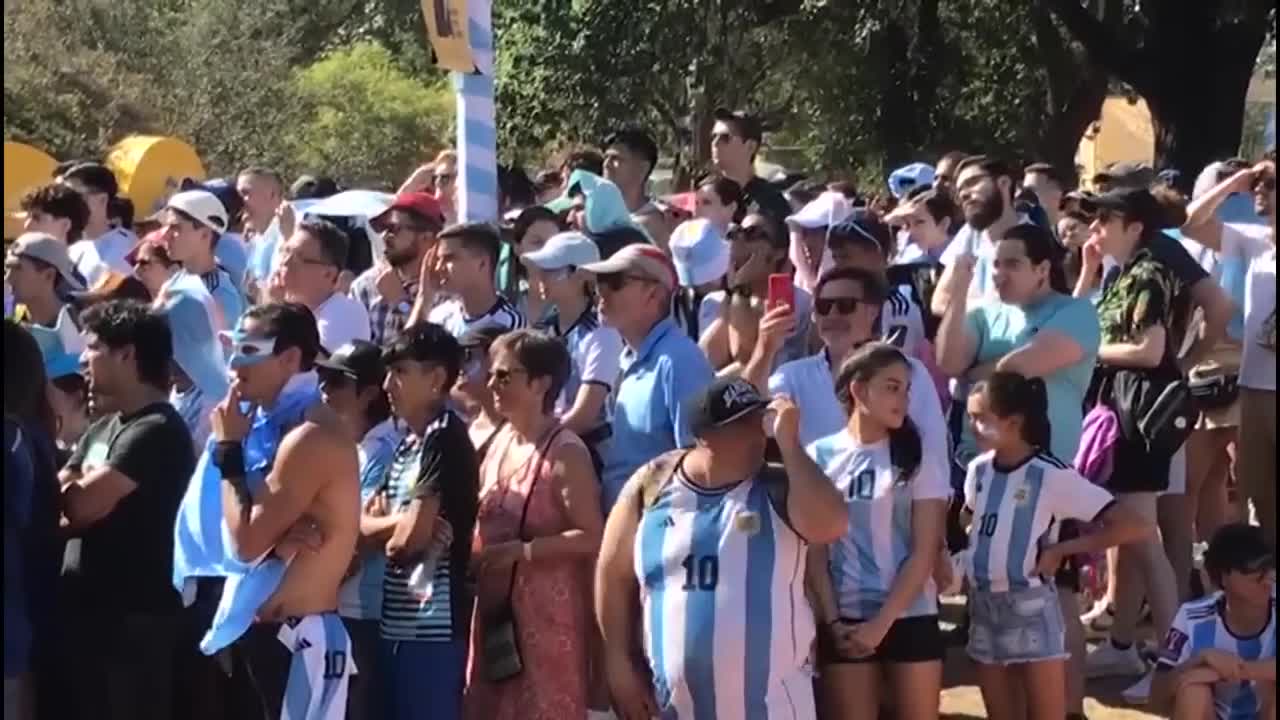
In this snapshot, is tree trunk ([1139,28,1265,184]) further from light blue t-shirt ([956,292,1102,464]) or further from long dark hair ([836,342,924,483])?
long dark hair ([836,342,924,483])

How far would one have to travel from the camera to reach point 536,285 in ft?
22.4

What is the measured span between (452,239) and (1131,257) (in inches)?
96.4

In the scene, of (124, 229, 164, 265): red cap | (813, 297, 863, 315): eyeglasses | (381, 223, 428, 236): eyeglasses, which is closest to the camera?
(813, 297, 863, 315): eyeglasses

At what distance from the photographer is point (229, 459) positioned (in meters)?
4.55

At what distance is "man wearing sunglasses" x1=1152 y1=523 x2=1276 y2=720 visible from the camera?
4918 millimetres

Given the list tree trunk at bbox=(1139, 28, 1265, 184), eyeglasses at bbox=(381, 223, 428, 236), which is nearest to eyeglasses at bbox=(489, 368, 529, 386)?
eyeglasses at bbox=(381, 223, 428, 236)

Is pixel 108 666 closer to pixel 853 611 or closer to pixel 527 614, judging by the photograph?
pixel 527 614

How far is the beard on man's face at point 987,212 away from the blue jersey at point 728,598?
325 centimetres

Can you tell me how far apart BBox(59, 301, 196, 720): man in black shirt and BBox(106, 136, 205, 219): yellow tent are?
42.0 ft

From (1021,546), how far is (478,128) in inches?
148

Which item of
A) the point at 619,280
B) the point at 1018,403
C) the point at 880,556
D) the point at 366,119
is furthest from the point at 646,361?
the point at 366,119

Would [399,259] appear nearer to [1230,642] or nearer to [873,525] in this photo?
[873,525]

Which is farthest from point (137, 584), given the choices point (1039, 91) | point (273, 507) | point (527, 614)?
point (1039, 91)

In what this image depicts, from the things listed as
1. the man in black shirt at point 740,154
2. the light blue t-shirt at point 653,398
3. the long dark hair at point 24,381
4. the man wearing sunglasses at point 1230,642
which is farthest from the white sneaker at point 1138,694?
the long dark hair at point 24,381
